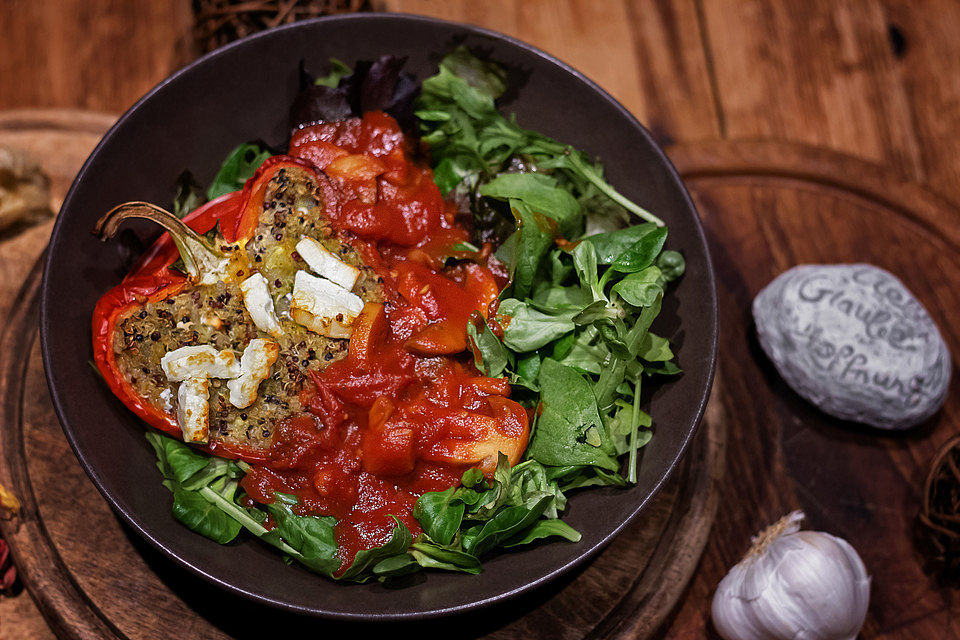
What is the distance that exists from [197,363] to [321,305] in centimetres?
38

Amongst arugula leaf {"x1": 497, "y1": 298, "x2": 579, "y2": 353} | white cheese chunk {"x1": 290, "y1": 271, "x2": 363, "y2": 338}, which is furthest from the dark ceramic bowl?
white cheese chunk {"x1": 290, "y1": 271, "x2": 363, "y2": 338}

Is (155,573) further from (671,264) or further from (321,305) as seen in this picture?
(671,264)

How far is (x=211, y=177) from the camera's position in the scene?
2.73 meters

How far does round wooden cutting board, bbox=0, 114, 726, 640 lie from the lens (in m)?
2.48

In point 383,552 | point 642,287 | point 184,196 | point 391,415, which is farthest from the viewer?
point 184,196

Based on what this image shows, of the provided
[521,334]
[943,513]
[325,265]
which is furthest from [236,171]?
[943,513]

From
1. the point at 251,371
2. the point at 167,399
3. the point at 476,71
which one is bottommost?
the point at 167,399

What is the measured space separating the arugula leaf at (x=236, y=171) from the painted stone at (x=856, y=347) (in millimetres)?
1928

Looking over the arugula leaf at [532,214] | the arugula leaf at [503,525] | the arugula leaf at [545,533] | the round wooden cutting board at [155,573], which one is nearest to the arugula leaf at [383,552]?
the arugula leaf at [503,525]

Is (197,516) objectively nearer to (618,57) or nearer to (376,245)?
(376,245)

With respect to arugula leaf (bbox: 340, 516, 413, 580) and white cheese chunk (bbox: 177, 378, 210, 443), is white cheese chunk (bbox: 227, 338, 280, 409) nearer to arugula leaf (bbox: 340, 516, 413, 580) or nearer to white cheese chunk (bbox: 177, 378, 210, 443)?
white cheese chunk (bbox: 177, 378, 210, 443)

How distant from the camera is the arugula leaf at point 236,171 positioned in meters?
2.66

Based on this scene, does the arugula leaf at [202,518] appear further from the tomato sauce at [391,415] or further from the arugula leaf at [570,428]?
the arugula leaf at [570,428]

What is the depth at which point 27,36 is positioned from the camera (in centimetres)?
343
